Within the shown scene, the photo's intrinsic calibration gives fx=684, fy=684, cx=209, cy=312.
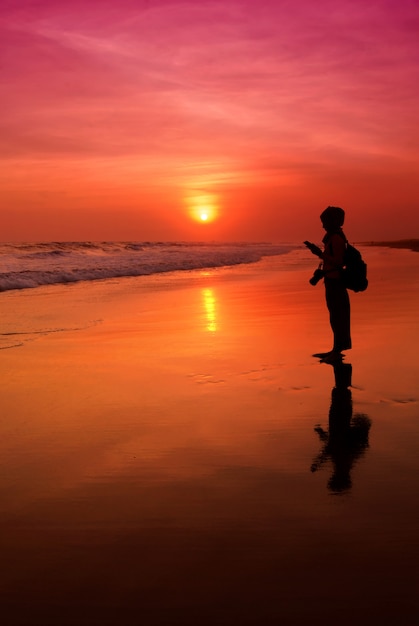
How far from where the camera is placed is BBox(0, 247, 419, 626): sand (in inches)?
109

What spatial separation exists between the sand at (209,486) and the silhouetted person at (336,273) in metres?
0.41

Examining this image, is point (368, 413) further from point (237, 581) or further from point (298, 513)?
point (237, 581)

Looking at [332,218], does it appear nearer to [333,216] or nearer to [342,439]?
[333,216]

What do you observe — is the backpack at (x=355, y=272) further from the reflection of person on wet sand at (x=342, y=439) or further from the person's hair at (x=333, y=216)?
the reflection of person on wet sand at (x=342, y=439)

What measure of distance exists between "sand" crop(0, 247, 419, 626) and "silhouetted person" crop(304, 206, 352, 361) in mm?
410

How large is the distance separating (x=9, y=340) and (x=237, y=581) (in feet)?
26.1

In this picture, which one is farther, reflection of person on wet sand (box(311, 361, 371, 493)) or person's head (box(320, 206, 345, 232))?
person's head (box(320, 206, 345, 232))

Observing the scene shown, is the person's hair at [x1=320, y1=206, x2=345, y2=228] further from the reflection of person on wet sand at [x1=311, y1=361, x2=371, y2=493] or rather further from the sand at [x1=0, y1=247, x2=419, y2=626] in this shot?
the reflection of person on wet sand at [x1=311, y1=361, x2=371, y2=493]

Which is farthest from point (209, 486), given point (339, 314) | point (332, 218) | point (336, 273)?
point (332, 218)

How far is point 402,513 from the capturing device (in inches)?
139

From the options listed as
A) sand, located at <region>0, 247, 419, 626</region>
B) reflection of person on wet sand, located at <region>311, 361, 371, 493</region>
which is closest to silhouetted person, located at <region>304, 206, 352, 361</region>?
sand, located at <region>0, 247, 419, 626</region>

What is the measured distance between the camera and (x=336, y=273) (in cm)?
857

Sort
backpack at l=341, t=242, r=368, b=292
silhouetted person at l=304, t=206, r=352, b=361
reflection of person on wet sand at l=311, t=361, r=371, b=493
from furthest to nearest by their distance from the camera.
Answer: silhouetted person at l=304, t=206, r=352, b=361 < backpack at l=341, t=242, r=368, b=292 < reflection of person on wet sand at l=311, t=361, r=371, b=493

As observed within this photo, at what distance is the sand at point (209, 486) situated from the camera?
277cm
